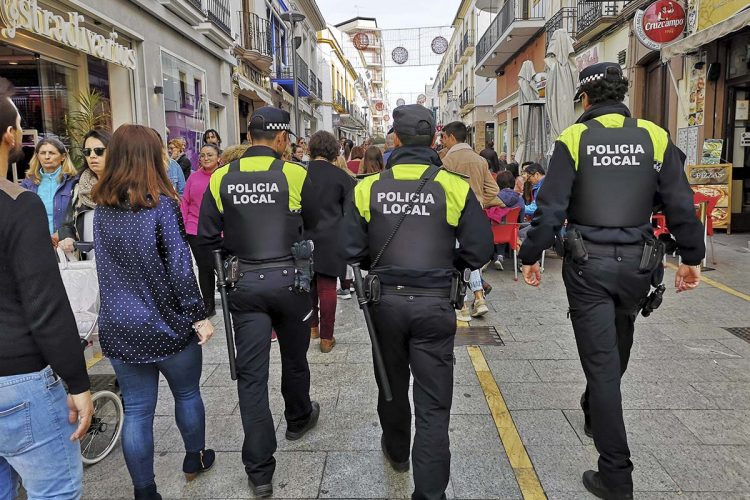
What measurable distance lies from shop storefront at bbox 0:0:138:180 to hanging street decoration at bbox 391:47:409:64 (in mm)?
23094

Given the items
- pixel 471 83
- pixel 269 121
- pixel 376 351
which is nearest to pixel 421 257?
pixel 376 351

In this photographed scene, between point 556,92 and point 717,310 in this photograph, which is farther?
point 556,92

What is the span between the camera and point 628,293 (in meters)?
2.91

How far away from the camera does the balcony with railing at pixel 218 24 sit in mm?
13477

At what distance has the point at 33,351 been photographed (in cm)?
184

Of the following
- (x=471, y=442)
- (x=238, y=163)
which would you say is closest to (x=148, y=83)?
(x=238, y=163)

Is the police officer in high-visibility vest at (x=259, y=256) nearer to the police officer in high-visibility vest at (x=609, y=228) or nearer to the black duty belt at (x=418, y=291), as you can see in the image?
the black duty belt at (x=418, y=291)

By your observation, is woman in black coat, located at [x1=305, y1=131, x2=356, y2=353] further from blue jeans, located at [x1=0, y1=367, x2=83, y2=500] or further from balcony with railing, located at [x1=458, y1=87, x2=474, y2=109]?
balcony with railing, located at [x1=458, y1=87, x2=474, y2=109]

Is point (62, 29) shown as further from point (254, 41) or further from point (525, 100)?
point (254, 41)

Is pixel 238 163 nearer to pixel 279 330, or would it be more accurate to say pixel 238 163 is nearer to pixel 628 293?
pixel 279 330

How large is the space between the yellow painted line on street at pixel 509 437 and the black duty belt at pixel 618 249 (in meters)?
1.24

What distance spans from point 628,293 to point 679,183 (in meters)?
0.62

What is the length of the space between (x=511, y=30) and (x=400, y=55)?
11.9 m

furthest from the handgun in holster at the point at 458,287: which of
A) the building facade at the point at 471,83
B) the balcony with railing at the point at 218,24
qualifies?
the building facade at the point at 471,83
